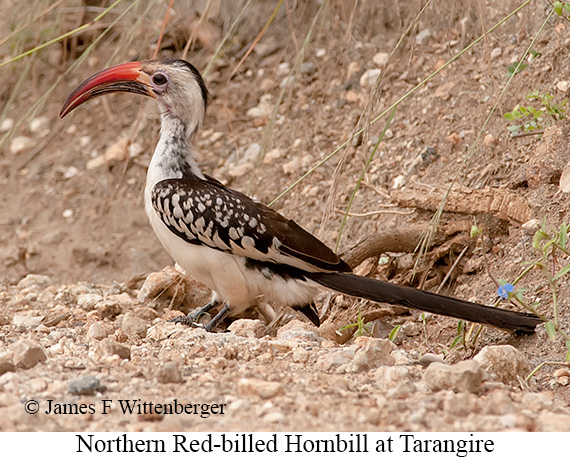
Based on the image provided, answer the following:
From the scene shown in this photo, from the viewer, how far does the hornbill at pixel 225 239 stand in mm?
3025

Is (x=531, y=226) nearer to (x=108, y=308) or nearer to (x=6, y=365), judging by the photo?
(x=108, y=308)

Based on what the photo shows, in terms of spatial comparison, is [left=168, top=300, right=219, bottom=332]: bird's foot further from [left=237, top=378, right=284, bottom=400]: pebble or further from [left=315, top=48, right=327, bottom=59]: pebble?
[left=315, top=48, right=327, bottom=59]: pebble

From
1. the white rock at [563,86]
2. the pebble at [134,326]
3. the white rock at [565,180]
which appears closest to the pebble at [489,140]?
the white rock at [563,86]

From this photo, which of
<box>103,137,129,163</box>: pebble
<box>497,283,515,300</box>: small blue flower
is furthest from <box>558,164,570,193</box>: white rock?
<box>103,137,129,163</box>: pebble

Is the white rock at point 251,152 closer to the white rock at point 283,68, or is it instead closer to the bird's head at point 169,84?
the white rock at point 283,68

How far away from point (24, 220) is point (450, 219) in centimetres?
272

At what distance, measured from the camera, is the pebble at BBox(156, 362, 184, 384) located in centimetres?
203

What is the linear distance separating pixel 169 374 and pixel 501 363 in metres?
0.95

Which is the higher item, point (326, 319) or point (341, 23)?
point (341, 23)

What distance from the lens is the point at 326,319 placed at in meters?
3.46
